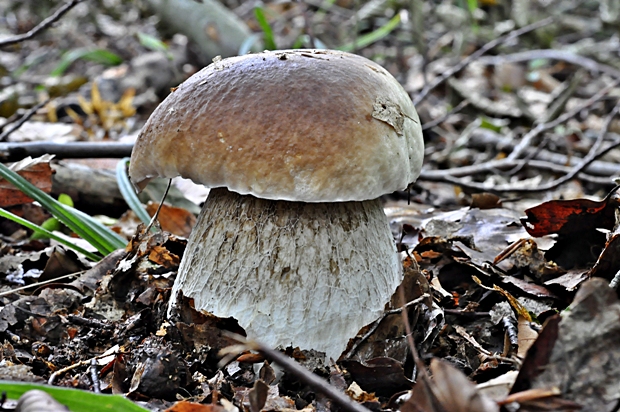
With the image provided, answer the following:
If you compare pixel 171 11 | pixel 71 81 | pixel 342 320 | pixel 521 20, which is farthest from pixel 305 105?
pixel 521 20

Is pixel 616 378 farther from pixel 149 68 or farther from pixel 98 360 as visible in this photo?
pixel 149 68

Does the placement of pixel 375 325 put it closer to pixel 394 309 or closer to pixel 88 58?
pixel 394 309

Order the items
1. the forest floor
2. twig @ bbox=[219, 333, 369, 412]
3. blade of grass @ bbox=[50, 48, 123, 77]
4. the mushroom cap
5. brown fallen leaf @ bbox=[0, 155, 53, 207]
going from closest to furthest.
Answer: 1. twig @ bbox=[219, 333, 369, 412]
2. the forest floor
3. the mushroom cap
4. brown fallen leaf @ bbox=[0, 155, 53, 207]
5. blade of grass @ bbox=[50, 48, 123, 77]

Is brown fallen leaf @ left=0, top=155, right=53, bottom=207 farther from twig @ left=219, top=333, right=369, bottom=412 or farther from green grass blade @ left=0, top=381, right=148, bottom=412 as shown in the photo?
twig @ left=219, top=333, right=369, bottom=412

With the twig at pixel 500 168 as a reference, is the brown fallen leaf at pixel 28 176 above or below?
above

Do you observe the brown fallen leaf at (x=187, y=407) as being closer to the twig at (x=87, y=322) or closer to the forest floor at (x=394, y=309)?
the forest floor at (x=394, y=309)

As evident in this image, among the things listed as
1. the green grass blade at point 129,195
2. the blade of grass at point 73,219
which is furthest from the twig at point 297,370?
the green grass blade at point 129,195

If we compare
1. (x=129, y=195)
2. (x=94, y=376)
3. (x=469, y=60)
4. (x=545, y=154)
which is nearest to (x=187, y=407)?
(x=94, y=376)

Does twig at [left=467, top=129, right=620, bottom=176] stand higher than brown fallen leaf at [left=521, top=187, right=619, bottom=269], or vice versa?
brown fallen leaf at [left=521, top=187, right=619, bottom=269]

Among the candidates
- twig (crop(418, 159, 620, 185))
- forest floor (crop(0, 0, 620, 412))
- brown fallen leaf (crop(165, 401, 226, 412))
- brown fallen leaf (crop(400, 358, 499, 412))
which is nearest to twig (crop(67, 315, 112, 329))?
forest floor (crop(0, 0, 620, 412))
